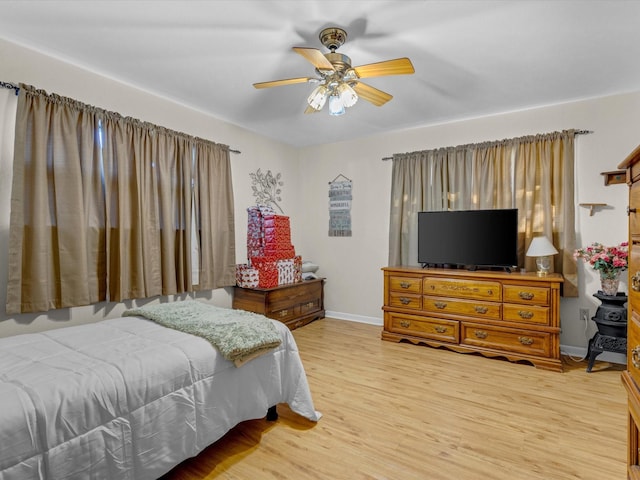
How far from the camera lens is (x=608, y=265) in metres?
2.91

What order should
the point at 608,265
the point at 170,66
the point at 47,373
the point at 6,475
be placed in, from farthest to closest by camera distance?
the point at 608,265 → the point at 170,66 → the point at 47,373 → the point at 6,475

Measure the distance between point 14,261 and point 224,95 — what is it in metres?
2.17

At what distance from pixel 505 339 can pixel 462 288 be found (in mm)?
601

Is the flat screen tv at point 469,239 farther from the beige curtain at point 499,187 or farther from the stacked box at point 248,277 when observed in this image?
the stacked box at point 248,277

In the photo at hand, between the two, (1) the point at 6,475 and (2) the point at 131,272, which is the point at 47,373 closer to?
(1) the point at 6,475

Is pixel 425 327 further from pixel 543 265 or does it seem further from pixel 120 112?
pixel 120 112

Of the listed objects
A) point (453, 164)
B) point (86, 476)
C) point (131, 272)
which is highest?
point (453, 164)

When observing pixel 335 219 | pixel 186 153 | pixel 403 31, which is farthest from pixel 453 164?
pixel 186 153

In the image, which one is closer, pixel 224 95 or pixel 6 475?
pixel 6 475

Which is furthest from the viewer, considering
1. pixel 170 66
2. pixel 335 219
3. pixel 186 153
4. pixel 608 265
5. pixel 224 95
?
pixel 335 219

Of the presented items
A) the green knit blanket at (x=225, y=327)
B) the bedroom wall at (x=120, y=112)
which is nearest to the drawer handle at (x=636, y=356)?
the green knit blanket at (x=225, y=327)

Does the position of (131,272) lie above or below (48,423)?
above

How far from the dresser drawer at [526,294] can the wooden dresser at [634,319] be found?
2.06m

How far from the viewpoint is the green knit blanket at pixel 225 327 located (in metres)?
1.82
